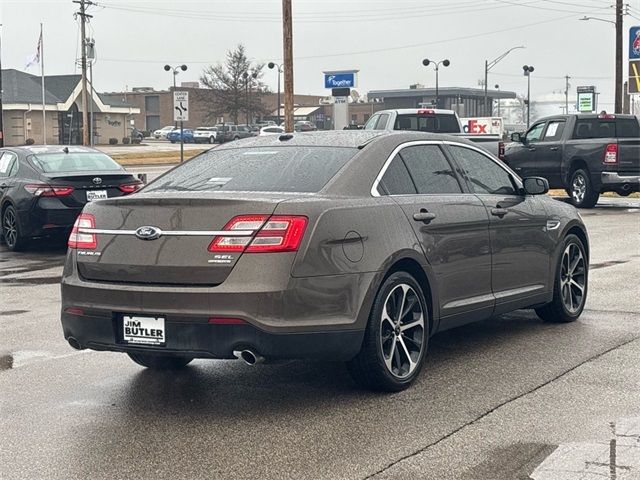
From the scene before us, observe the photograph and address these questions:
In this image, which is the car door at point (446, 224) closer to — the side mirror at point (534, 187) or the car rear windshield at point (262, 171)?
the car rear windshield at point (262, 171)

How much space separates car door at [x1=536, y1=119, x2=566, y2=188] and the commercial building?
52889mm

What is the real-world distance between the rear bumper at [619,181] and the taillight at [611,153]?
0.28 m

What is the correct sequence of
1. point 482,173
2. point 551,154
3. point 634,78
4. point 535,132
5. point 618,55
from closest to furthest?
point 482,173
point 551,154
point 535,132
point 634,78
point 618,55

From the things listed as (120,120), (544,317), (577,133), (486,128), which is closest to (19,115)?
(120,120)

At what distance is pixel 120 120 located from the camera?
288 ft

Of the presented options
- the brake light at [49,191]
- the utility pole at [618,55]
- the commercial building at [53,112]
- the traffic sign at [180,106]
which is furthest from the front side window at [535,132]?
the commercial building at [53,112]

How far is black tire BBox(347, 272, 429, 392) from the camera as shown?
6.18 m

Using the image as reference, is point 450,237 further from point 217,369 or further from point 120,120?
point 120,120

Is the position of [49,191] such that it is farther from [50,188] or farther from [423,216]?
[423,216]

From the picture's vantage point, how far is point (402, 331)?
21.3 ft

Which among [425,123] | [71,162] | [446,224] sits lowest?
[446,224]

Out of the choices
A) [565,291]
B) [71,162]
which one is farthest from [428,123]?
[565,291]

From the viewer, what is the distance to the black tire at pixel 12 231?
14.8 m

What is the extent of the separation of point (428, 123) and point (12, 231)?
10.8 meters
